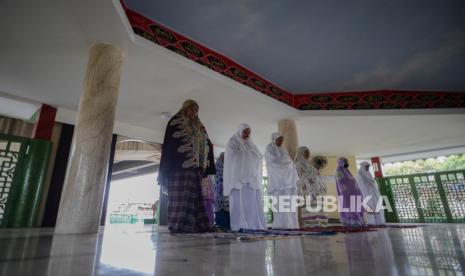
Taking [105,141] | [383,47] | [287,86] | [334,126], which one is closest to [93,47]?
[105,141]

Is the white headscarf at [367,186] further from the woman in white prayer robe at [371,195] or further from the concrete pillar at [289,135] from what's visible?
the concrete pillar at [289,135]

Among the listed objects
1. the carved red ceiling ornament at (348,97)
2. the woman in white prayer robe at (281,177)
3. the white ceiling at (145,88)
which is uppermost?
the carved red ceiling ornament at (348,97)

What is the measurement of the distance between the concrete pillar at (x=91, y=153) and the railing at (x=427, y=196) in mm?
11375

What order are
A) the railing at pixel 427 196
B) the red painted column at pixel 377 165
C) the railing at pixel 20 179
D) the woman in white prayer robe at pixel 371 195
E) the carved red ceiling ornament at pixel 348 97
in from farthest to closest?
the red painted column at pixel 377 165 < the railing at pixel 427 196 < the woman in white prayer robe at pixel 371 195 < the carved red ceiling ornament at pixel 348 97 < the railing at pixel 20 179

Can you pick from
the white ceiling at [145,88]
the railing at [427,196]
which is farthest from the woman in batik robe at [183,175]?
the railing at [427,196]

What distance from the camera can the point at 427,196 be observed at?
396 inches

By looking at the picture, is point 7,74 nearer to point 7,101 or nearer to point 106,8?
point 7,101

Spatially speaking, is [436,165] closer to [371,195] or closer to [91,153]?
[371,195]

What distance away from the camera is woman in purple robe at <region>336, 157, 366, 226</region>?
6.01 metres

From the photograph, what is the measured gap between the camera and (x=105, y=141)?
3271 millimetres

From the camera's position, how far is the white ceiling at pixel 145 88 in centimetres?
352

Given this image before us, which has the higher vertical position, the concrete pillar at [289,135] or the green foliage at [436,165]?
the green foliage at [436,165]

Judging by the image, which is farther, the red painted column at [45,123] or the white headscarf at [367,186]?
the white headscarf at [367,186]

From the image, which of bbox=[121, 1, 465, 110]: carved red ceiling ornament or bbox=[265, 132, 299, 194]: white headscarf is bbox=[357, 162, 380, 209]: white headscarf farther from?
bbox=[265, 132, 299, 194]: white headscarf
